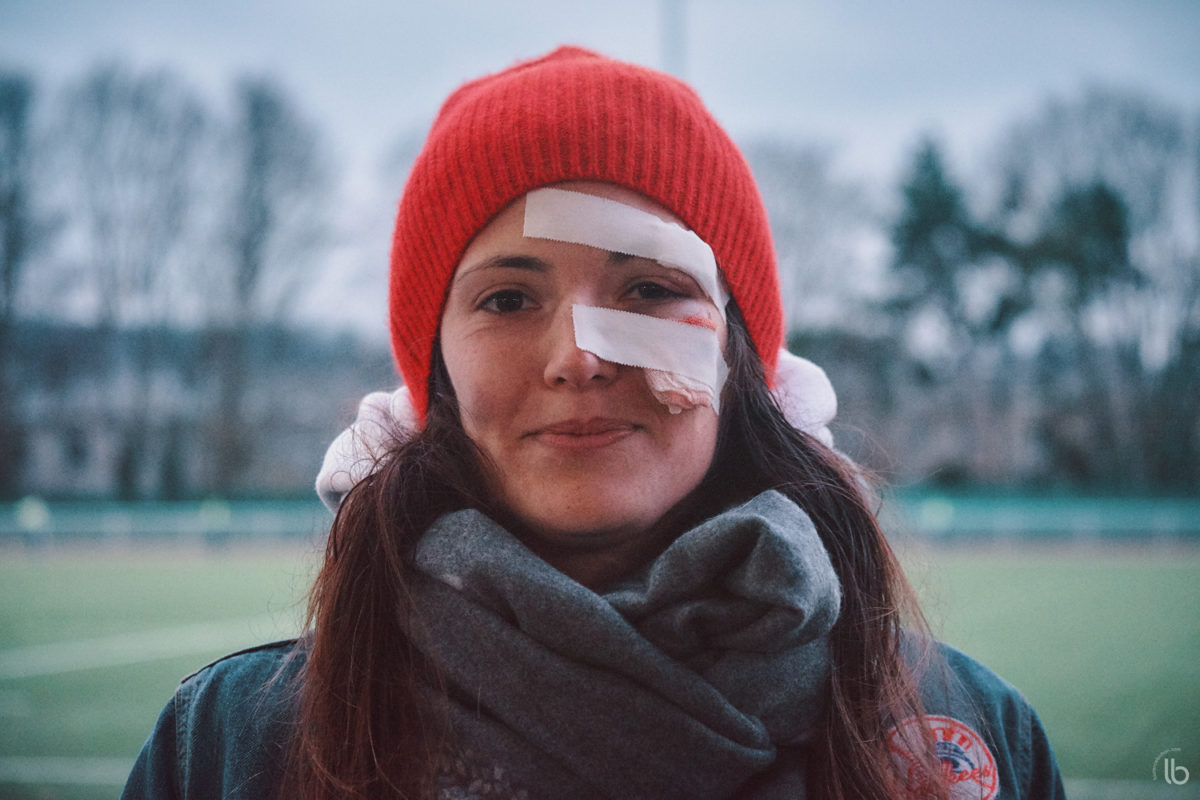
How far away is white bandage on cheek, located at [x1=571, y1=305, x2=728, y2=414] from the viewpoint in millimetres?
1516

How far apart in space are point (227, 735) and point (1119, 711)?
Result: 8.11m

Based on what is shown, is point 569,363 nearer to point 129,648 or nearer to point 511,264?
point 511,264

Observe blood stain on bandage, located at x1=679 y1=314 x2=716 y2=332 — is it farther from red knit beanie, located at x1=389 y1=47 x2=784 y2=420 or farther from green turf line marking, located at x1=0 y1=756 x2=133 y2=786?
green turf line marking, located at x1=0 y1=756 x2=133 y2=786

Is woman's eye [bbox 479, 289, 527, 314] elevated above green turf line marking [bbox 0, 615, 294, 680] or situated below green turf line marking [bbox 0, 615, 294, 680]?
above

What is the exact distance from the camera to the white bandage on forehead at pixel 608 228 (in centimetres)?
157

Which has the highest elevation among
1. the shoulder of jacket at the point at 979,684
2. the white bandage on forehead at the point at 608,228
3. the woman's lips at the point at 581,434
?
the white bandage on forehead at the point at 608,228

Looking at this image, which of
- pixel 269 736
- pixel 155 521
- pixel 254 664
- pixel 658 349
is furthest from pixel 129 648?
pixel 155 521

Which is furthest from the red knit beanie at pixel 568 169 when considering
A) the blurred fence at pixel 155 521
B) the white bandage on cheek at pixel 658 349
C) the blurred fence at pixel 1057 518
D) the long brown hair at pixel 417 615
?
the blurred fence at pixel 155 521

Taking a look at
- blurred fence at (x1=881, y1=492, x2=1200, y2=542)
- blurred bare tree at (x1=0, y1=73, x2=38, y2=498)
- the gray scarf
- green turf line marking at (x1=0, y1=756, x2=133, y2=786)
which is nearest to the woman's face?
the gray scarf

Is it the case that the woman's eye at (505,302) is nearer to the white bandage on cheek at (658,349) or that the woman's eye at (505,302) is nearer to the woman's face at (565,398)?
the woman's face at (565,398)

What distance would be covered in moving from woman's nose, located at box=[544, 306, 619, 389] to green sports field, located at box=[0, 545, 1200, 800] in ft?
2.48

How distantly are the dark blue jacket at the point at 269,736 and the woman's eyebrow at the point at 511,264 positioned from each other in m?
0.81

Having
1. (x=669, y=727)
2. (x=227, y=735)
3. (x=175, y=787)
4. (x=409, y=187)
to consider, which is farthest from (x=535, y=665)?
(x=409, y=187)

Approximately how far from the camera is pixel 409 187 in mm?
1864
